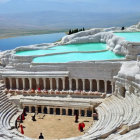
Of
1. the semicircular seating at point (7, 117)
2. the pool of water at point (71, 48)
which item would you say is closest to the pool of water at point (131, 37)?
the pool of water at point (71, 48)

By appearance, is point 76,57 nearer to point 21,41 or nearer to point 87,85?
point 87,85

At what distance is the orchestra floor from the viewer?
25.3 m

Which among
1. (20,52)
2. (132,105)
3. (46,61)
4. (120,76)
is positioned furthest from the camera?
(20,52)

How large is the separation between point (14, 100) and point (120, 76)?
37.4 feet

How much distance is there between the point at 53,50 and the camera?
129ft

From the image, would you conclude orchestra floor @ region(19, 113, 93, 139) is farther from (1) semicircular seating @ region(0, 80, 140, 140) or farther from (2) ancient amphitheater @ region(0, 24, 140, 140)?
(1) semicircular seating @ region(0, 80, 140, 140)

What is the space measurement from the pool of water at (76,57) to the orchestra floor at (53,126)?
7.11 metres

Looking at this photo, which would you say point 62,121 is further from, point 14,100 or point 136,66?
point 136,66

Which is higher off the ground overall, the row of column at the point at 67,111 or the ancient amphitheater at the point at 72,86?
the ancient amphitheater at the point at 72,86

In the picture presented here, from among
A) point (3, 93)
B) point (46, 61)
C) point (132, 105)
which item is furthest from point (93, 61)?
point (3, 93)

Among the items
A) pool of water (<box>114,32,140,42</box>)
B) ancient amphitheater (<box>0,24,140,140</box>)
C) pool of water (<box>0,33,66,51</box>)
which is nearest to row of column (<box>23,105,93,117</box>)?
ancient amphitheater (<box>0,24,140,140</box>)

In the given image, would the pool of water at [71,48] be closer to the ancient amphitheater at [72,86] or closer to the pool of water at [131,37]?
the ancient amphitheater at [72,86]

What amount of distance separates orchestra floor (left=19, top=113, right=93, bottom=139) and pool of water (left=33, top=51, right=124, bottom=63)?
23.3ft

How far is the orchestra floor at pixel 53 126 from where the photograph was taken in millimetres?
25344
